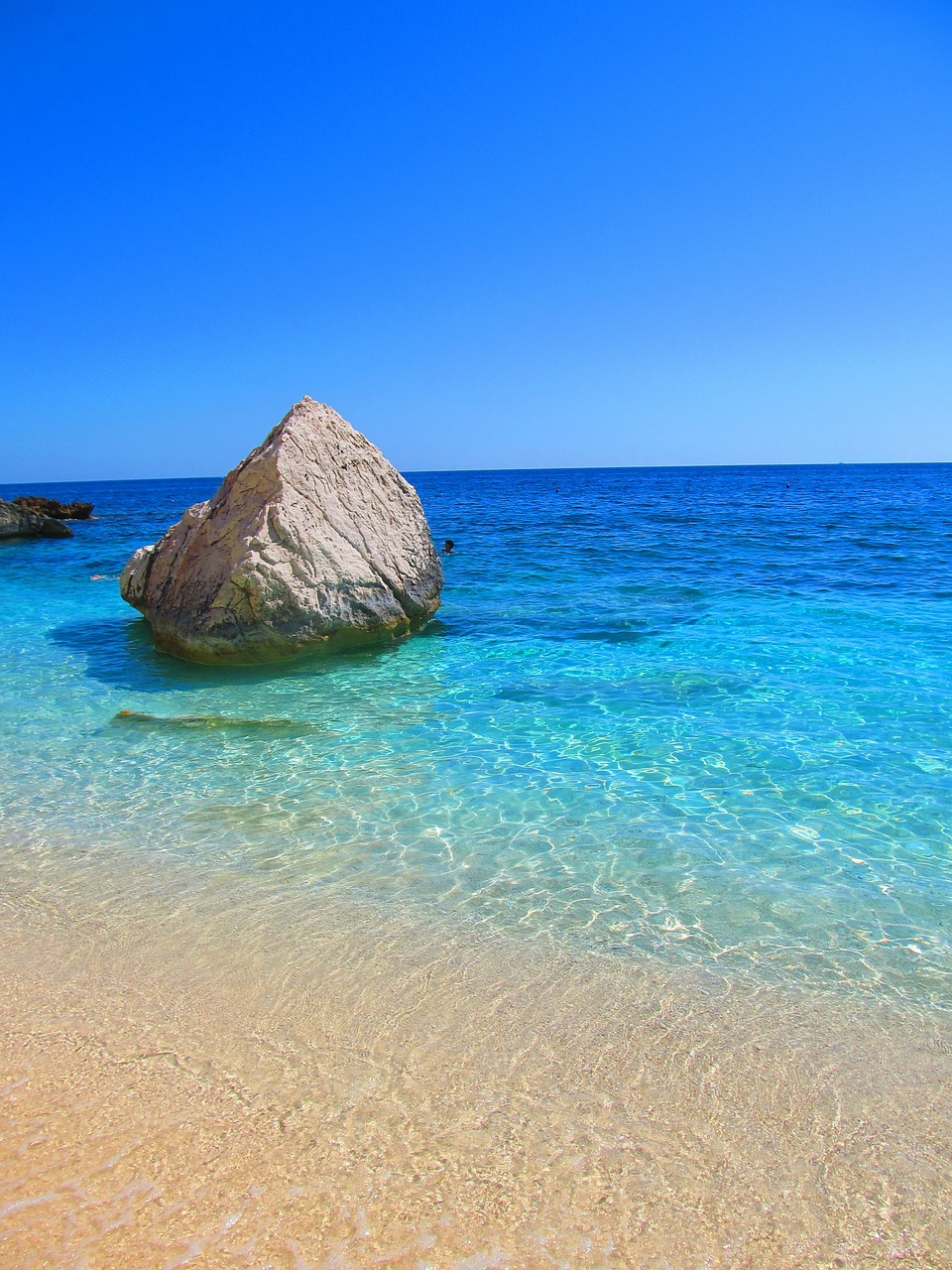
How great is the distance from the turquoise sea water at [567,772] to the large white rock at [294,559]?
1.66 ft

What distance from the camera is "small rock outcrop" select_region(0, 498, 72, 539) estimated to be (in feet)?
99.2

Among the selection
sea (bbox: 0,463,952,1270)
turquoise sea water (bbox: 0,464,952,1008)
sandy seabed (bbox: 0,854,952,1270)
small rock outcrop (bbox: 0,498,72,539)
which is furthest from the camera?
small rock outcrop (bbox: 0,498,72,539)

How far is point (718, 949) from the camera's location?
4.29 meters

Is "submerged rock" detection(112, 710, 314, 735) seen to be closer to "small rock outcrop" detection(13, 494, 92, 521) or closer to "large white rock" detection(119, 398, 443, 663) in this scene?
"large white rock" detection(119, 398, 443, 663)

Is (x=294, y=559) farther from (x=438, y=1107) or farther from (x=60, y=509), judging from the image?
(x=60, y=509)

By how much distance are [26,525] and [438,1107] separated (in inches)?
1313

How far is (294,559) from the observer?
1041cm

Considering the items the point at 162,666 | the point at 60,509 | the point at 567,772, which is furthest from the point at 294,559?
the point at 60,509

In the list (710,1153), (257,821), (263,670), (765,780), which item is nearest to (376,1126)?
(710,1153)

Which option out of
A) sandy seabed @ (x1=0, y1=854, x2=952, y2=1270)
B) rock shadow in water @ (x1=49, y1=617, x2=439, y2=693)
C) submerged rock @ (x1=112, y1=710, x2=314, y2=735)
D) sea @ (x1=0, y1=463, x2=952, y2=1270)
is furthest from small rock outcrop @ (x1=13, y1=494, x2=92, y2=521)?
sandy seabed @ (x1=0, y1=854, x2=952, y2=1270)

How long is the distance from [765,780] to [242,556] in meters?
6.88

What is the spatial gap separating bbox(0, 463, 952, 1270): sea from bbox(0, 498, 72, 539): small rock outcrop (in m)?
21.7

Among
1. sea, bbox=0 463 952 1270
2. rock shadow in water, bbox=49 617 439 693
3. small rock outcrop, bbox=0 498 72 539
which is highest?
small rock outcrop, bbox=0 498 72 539

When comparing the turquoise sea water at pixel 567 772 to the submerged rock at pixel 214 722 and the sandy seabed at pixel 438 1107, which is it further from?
the sandy seabed at pixel 438 1107
